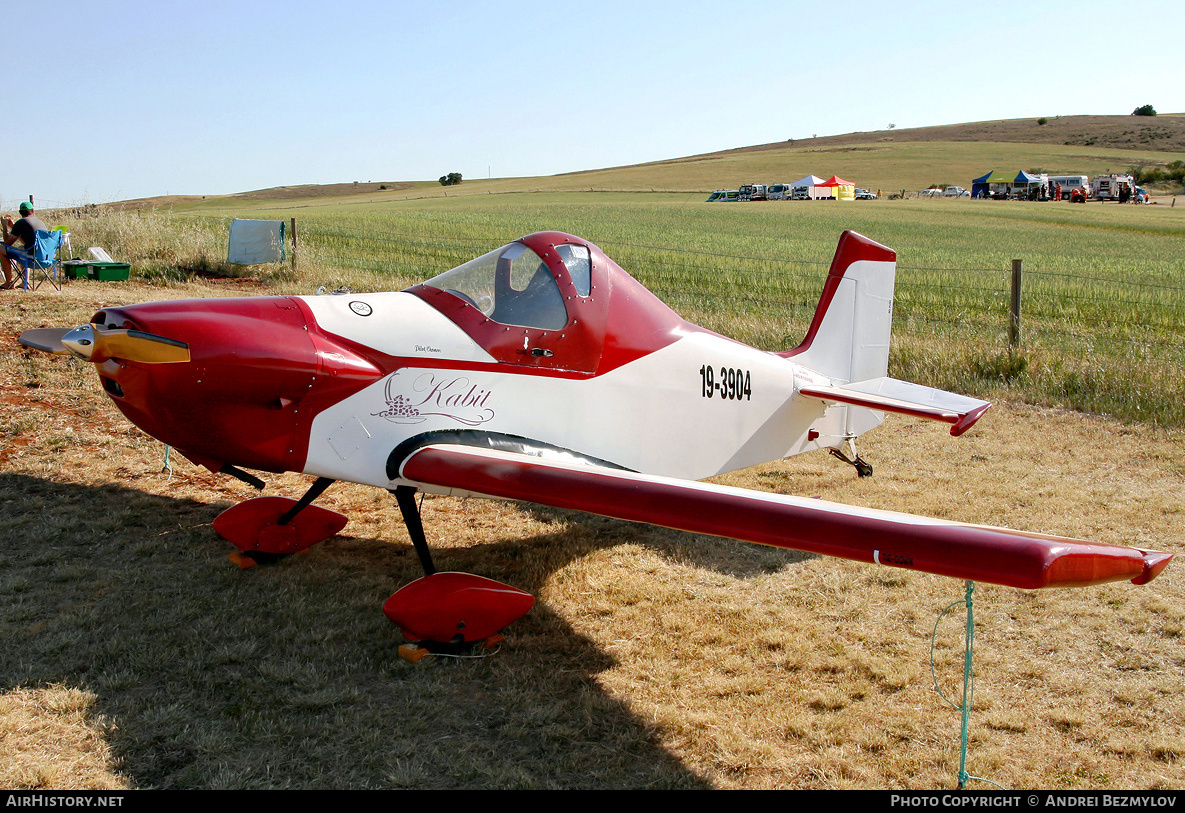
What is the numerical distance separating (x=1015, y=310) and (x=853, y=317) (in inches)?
193

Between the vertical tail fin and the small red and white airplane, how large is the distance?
798mm

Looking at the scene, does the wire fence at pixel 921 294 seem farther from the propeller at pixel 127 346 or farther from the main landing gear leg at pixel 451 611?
the propeller at pixel 127 346

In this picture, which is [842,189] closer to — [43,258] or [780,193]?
[780,193]

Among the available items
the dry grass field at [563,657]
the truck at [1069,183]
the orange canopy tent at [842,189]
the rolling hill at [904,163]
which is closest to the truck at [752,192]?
the orange canopy tent at [842,189]

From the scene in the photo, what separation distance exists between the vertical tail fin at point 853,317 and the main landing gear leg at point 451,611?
2.98m

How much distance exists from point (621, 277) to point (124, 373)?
2697 mm

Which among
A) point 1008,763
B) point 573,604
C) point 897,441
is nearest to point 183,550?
point 573,604

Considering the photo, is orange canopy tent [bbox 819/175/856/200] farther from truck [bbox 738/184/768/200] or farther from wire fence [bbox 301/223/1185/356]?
wire fence [bbox 301/223/1185/356]

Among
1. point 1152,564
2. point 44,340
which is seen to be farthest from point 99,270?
point 1152,564

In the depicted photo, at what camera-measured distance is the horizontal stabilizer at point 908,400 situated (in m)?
4.96

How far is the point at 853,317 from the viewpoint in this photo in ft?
20.6

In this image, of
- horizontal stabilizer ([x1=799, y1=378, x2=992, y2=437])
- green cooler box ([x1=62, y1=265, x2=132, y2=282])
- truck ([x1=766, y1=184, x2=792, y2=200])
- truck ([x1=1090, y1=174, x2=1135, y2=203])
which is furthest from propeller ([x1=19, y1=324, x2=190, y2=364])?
truck ([x1=1090, y1=174, x2=1135, y2=203])
